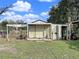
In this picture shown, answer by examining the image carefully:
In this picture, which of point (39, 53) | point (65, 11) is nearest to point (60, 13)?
point (65, 11)

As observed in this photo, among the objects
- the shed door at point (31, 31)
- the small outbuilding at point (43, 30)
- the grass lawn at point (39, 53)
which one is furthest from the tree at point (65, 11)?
the grass lawn at point (39, 53)

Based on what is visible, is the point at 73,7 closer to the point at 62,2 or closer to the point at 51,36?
the point at 62,2

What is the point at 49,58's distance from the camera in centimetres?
1259

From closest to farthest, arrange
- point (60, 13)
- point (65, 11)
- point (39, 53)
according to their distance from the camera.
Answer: point (39, 53), point (65, 11), point (60, 13)

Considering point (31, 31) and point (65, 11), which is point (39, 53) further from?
point (65, 11)

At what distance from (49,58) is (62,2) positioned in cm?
4207

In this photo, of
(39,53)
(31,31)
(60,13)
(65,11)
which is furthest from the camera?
(60,13)

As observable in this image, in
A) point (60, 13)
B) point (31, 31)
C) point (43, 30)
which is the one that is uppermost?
point (60, 13)

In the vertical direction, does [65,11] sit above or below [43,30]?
above

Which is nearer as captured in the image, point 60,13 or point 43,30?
point 43,30

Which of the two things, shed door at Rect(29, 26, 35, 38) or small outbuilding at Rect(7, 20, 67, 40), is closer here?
small outbuilding at Rect(7, 20, 67, 40)

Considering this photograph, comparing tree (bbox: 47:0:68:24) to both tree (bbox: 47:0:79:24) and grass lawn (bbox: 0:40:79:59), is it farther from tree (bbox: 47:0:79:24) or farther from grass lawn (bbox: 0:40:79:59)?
grass lawn (bbox: 0:40:79:59)

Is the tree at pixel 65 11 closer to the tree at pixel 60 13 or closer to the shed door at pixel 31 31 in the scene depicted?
the tree at pixel 60 13

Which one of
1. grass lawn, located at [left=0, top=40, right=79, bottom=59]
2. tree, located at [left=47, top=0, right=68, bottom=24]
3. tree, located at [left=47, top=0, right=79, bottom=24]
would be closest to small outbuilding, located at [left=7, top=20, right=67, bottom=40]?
tree, located at [left=47, top=0, right=79, bottom=24]
